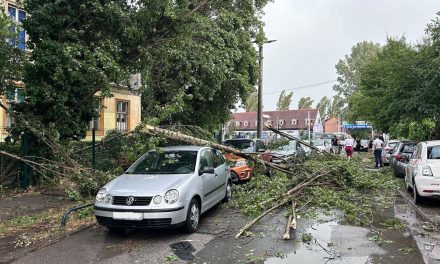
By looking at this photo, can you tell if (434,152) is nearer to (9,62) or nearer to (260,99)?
(9,62)

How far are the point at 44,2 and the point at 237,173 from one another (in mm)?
7736

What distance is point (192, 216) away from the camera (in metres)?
7.41

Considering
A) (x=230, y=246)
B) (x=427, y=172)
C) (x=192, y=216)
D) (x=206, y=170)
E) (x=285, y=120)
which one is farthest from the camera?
(x=285, y=120)

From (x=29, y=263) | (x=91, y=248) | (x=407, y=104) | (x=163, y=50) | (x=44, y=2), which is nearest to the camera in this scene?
(x=29, y=263)

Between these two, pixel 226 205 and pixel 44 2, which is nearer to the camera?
pixel 226 205

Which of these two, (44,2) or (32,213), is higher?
(44,2)

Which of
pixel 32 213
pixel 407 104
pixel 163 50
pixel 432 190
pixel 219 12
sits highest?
pixel 219 12

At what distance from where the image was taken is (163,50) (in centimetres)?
1292

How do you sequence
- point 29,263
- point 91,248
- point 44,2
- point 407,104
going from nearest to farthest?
1. point 29,263
2. point 91,248
3. point 44,2
4. point 407,104

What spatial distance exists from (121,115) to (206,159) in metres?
17.2

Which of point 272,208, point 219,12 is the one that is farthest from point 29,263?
point 219,12

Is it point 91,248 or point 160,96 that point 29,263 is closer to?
point 91,248

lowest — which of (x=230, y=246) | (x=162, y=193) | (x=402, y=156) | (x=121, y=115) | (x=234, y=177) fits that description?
(x=230, y=246)

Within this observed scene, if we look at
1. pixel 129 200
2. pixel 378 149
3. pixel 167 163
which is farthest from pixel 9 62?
pixel 378 149
